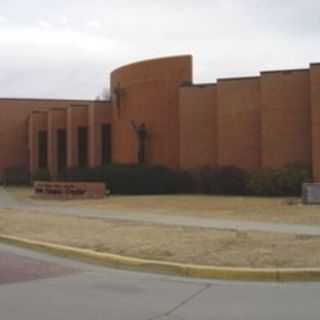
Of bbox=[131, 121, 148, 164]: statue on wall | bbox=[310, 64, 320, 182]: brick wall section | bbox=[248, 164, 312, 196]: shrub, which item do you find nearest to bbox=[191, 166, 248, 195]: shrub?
bbox=[248, 164, 312, 196]: shrub

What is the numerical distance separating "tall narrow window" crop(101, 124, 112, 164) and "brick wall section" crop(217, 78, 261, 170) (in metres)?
13.5

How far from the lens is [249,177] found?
114 feet

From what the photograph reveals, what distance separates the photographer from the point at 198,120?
39188 mm

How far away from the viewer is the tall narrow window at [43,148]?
2323 inches

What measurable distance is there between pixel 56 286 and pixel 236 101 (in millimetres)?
26162

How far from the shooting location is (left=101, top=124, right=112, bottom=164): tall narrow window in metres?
49.8

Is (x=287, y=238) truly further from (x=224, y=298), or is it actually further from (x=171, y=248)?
(x=224, y=298)

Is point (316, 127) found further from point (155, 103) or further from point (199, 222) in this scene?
point (199, 222)

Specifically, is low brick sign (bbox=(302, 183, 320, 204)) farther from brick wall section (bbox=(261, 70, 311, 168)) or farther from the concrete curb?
the concrete curb

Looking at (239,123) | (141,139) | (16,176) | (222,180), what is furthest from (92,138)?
(222,180)

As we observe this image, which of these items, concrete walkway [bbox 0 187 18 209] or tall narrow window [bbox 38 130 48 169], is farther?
tall narrow window [bbox 38 130 48 169]

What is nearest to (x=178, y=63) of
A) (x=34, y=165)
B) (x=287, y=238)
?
(x=34, y=165)

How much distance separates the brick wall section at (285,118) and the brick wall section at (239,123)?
3.35 feet

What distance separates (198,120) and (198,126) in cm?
29
